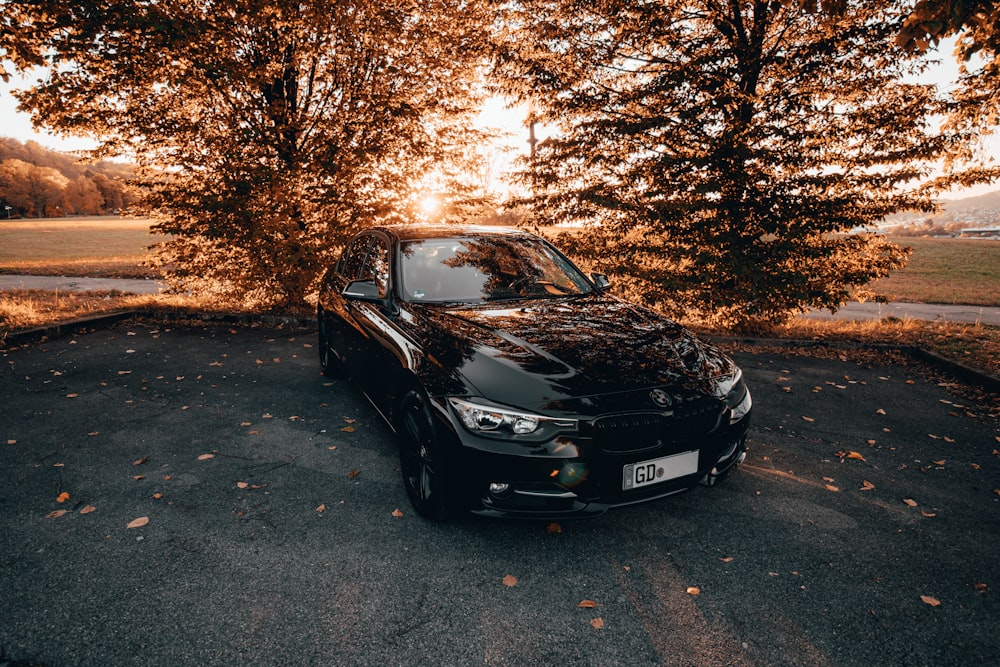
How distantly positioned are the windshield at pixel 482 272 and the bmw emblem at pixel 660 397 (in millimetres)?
1524

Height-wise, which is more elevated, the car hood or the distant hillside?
the distant hillside

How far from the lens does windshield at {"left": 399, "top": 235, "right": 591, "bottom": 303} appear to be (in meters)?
4.04

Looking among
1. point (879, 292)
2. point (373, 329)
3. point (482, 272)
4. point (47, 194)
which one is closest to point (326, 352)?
point (373, 329)

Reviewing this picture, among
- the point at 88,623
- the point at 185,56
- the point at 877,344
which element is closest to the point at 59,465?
the point at 88,623

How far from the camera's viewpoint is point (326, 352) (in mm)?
5980

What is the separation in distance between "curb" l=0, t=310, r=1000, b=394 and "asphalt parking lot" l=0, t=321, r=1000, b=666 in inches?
65.8

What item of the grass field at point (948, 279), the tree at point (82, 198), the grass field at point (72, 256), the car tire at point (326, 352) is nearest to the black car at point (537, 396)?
the car tire at point (326, 352)

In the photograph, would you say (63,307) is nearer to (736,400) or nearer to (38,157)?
(736,400)

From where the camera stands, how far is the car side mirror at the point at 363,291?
13.0ft

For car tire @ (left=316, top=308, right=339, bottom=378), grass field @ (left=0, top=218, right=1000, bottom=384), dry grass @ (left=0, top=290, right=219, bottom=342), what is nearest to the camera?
car tire @ (left=316, top=308, right=339, bottom=378)

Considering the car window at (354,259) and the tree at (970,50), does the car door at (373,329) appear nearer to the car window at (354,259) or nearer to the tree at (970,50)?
the car window at (354,259)

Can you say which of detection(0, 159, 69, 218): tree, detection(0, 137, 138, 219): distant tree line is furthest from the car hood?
detection(0, 159, 69, 218): tree

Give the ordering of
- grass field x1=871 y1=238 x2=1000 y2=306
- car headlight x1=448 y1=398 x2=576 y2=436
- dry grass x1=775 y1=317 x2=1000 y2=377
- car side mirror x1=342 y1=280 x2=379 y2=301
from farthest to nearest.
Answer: grass field x1=871 y1=238 x2=1000 y2=306, dry grass x1=775 y1=317 x2=1000 y2=377, car side mirror x1=342 y1=280 x2=379 y2=301, car headlight x1=448 y1=398 x2=576 y2=436

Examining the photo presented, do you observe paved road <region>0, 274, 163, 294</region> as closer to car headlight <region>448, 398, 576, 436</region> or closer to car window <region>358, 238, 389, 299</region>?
car window <region>358, 238, 389, 299</region>
